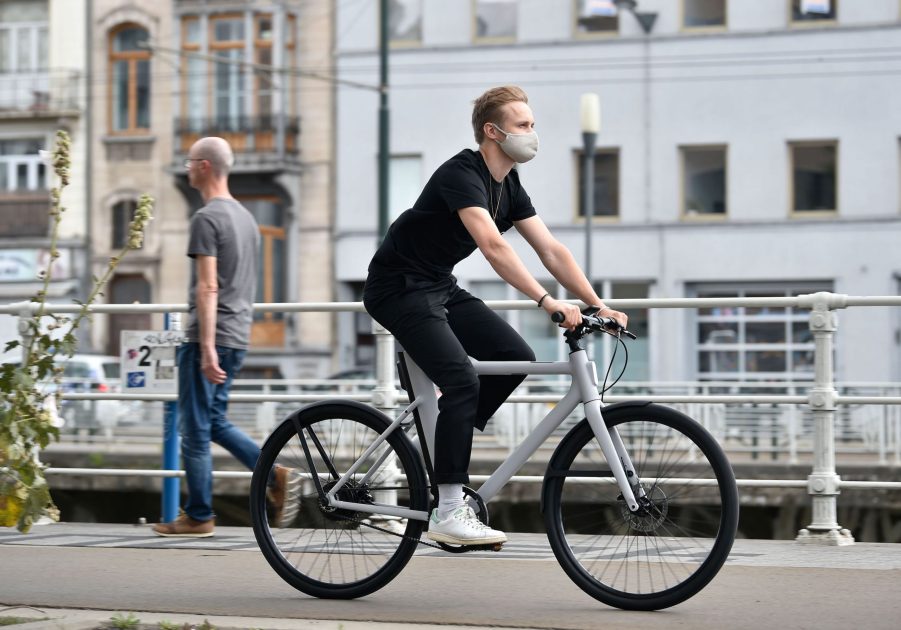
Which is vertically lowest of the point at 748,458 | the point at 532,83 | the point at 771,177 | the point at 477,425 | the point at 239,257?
the point at 748,458

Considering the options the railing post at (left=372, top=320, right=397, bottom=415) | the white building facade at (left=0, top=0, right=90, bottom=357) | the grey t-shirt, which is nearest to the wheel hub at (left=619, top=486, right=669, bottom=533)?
the grey t-shirt

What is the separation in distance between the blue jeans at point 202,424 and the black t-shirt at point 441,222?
193cm

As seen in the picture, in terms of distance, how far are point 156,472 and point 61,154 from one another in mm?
3081

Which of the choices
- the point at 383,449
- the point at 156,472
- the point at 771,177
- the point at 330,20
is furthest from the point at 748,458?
the point at 330,20

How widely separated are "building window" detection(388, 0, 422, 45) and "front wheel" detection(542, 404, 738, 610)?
28.6 metres

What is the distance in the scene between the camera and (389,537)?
5574 millimetres

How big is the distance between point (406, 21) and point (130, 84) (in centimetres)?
702

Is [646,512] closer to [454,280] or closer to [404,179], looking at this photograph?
[454,280]

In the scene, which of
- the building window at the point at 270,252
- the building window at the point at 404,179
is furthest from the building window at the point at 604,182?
the building window at the point at 270,252

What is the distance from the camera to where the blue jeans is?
7.22 m

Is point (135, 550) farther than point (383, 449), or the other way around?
A: point (135, 550)

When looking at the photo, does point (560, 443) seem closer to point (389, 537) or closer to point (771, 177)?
point (389, 537)

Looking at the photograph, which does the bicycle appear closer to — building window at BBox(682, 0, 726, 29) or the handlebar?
the handlebar

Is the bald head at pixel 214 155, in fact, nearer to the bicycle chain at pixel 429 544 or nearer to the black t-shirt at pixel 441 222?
the black t-shirt at pixel 441 222
